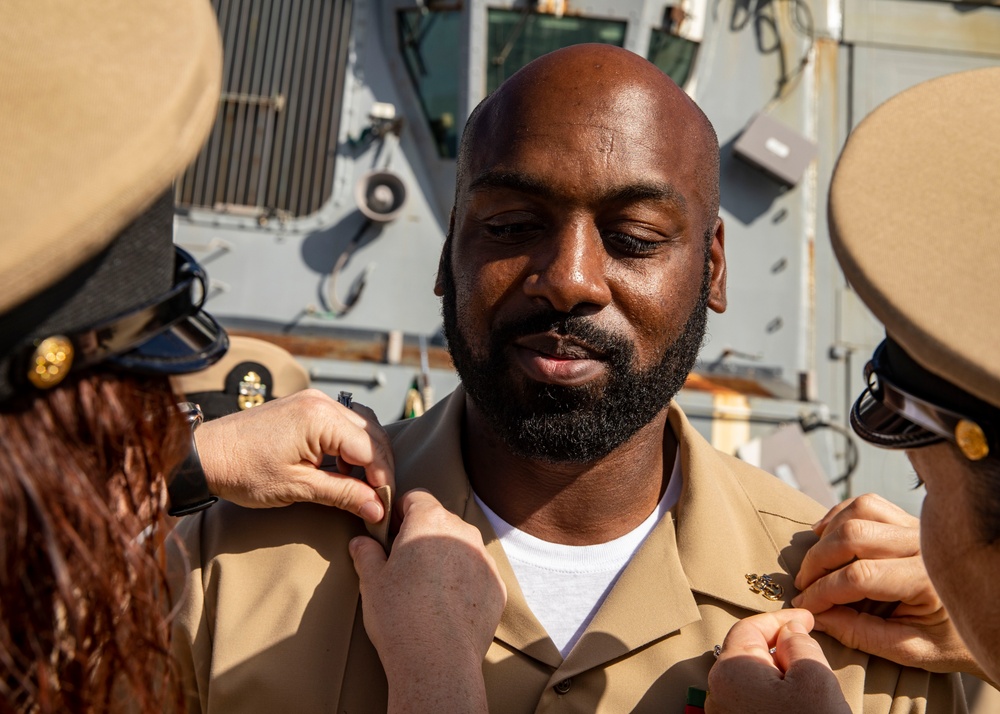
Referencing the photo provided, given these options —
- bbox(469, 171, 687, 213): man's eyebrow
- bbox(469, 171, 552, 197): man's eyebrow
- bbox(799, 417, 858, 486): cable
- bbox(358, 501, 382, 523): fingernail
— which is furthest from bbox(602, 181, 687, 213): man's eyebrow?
bbox(799, 417, 858, 486): cable

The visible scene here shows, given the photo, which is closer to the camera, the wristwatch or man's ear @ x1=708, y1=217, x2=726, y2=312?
the wristwatch

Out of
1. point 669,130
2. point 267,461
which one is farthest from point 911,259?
point 267,461

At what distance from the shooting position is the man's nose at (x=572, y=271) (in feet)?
5.82

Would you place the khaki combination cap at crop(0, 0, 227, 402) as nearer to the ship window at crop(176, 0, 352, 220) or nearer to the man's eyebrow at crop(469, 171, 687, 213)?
the man's eyebrow at crop(469, 171, 687, 213)

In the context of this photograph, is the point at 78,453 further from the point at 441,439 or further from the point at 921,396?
the point at 441,439

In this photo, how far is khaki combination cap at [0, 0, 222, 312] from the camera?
2.99ft

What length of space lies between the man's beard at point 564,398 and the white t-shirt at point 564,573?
0.62ft

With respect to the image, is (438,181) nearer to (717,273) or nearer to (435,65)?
(435,65)

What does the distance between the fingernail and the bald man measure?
117mm

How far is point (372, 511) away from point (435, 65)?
444cm

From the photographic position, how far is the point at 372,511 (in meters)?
1.74

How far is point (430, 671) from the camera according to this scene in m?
1.47

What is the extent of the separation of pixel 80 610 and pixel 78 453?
0.53ft

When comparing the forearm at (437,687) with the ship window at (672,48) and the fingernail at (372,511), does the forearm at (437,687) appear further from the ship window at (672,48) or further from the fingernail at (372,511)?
the ship window at (672,48)
